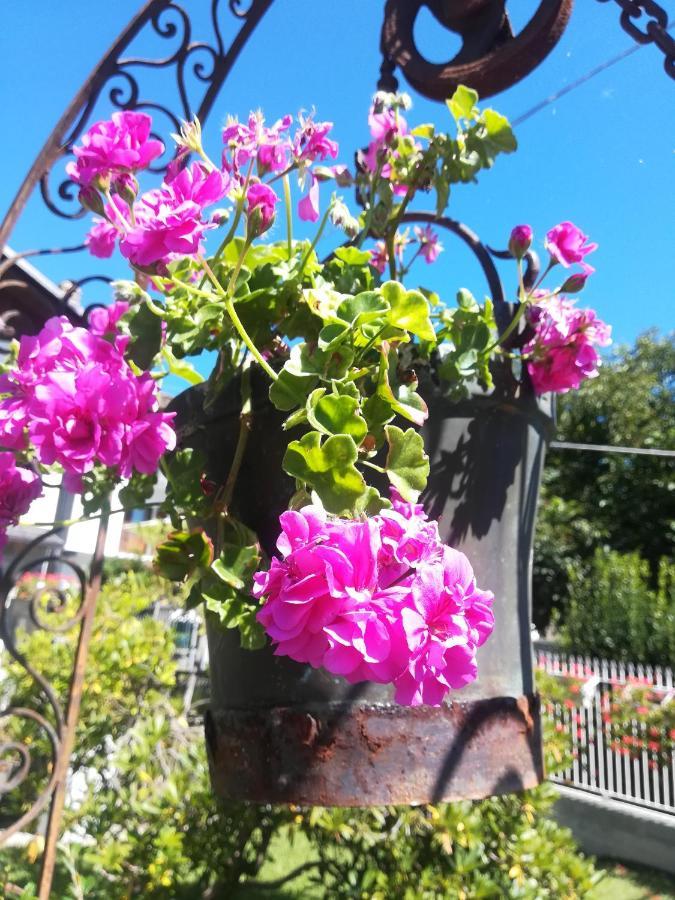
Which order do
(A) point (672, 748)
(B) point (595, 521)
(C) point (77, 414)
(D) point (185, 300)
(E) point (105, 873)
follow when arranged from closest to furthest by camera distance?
(C) point (77, 414) → (D) point (185, 300) → (E) point (105, 873) → (A) point (672, 748) → (B) point (595, 521)

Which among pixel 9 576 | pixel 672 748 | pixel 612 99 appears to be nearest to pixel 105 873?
pixel 9 576

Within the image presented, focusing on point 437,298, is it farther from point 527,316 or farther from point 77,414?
point 77,414

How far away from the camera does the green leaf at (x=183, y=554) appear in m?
0.64

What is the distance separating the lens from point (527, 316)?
803 mm

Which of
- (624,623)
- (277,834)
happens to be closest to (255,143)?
(277,834)

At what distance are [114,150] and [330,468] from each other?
1.26 feet

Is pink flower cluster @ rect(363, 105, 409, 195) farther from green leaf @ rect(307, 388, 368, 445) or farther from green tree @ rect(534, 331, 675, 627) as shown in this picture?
green tree @ rect(534, 331, 675, 627)

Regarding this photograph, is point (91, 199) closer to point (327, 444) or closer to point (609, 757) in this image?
point (327, 444)

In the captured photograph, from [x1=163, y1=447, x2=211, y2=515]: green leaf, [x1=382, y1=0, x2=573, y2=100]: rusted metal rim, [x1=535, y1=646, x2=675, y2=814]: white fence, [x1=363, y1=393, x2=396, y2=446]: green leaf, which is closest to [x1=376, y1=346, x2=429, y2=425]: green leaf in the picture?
[x1=363, y1=393, x2=396, y2=446]: green leaf

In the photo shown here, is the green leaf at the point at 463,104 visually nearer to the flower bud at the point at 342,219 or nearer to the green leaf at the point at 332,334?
the flower bud at the point at 342,219

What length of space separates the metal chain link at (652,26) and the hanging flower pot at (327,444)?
0.21 metres

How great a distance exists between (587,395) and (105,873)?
1256 cm

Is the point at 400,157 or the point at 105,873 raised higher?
the point at 400,157

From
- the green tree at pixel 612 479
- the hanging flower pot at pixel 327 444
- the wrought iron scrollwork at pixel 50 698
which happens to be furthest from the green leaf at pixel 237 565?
the green tree at pixel 612 479
